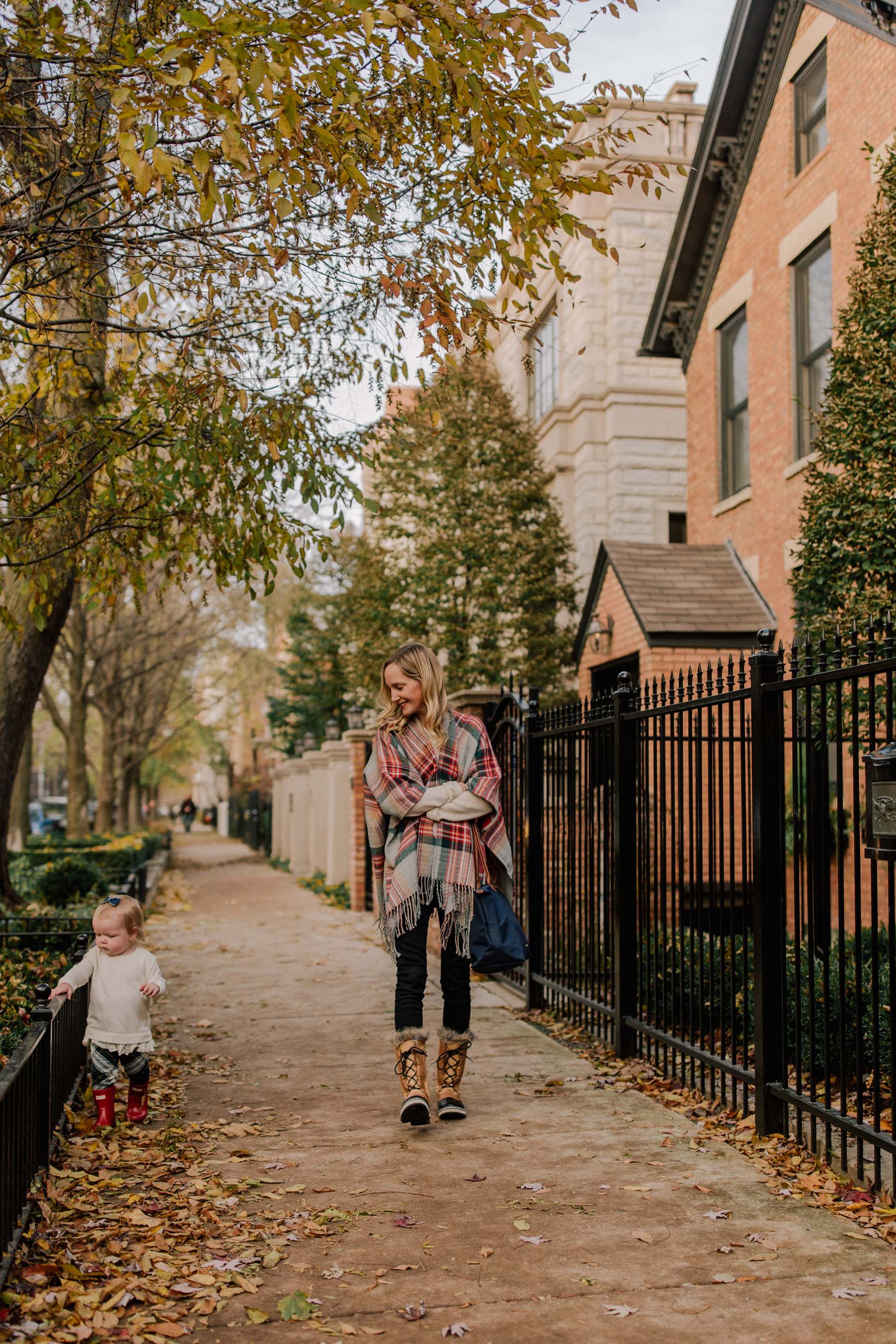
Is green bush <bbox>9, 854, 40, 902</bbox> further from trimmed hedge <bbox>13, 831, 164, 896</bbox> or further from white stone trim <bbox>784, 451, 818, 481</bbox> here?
white stone trim <bbox>784, 451, 818, 481</bbox>

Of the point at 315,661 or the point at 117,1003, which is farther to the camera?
the point at 315,661

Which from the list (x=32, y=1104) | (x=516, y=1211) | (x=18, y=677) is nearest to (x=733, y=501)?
(x=18, y=677)

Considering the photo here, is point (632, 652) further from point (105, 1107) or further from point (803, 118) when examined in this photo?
point (105, 1107)

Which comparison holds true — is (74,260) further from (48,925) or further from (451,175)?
(48,925)

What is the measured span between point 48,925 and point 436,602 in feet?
35.5

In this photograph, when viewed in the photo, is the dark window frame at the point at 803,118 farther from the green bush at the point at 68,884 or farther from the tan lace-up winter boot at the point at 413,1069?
the green bush at the point at 68,884

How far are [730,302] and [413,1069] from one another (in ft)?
36.3

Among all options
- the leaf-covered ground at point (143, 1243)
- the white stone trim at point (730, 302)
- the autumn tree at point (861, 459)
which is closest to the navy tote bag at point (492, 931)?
the leaf-covered ground at point (143, 1243)

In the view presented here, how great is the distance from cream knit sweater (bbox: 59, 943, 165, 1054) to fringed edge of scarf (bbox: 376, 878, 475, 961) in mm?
1008

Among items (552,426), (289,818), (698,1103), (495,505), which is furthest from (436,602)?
(698,1103)

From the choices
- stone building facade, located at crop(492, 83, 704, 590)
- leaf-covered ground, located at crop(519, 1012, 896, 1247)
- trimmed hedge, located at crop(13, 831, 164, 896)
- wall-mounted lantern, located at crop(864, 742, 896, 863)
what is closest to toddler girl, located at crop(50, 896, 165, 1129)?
leaf-covered ground, located at crop(519, 1012, 896, 1247)

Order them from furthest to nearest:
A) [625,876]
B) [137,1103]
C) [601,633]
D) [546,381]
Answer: [546,381] → [601,633] → [625,876] → [137,1103]

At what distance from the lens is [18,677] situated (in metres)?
10.1

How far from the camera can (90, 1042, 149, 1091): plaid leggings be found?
5.16 metres
